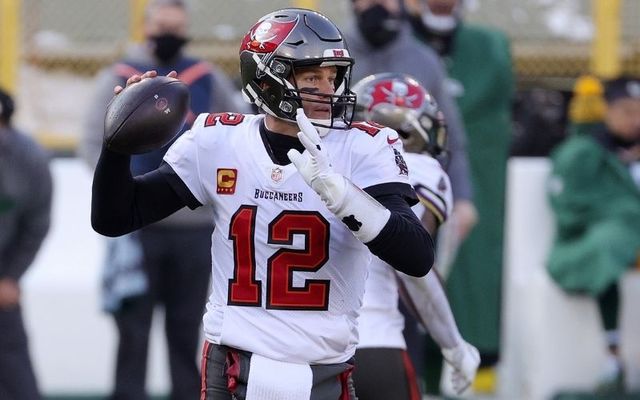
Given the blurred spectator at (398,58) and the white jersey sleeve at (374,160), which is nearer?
the white jersey sleeve at (374,160)

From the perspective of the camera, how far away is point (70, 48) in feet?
29.2

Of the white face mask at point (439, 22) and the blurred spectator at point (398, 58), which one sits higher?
the white face mask at point (439, 22)

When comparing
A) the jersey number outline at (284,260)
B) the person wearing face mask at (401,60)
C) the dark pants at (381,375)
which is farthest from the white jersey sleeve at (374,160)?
the person wearing face mask at (401,60)

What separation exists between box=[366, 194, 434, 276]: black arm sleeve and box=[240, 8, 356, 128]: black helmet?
0.26 metres

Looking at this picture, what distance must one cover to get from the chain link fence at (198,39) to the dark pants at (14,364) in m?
2.73

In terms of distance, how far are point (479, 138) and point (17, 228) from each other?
A: 2.50 meters

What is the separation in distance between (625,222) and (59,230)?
2.89 metres

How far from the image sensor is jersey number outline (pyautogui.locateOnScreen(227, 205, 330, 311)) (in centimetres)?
366

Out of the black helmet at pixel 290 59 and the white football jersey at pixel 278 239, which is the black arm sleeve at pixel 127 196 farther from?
the black helmet at pixel 290 59

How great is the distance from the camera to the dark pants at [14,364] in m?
5.91

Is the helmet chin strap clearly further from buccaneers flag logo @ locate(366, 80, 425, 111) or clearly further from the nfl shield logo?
buccaneers flag logo @ locate(366, 80, 425, 111)

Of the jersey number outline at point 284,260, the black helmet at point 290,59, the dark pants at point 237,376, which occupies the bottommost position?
the dark pants at point 237,376

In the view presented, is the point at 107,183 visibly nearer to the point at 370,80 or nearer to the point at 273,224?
the point at 273,224

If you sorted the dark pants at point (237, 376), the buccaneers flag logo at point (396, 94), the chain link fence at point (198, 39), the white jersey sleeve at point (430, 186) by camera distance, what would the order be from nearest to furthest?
the dark pants at point (237, 376) < the white jersey sleeve at point (430, 186) < the buccaneers flag logo at point (396, 94) < the chain link fence at point (198, 39)
